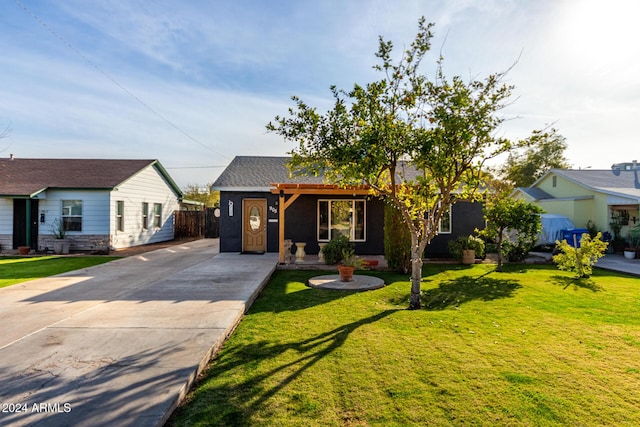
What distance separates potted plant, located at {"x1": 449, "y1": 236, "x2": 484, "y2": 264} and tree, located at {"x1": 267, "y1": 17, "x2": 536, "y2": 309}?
6.14 metres

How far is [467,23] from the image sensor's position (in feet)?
22.7

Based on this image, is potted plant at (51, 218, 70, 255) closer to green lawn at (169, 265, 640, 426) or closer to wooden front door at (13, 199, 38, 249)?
wooden front door at (13, 199, 38, 249)

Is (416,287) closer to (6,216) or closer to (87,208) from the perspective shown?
(87,208)

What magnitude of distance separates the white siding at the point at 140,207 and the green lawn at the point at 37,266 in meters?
2.67

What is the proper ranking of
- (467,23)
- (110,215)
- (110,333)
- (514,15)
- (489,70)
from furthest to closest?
1. (110,215)
2. (514,15)
3. (467,23)
4. (489,70)
5. (110,333)

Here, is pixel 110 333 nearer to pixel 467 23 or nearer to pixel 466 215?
pixel 467 23

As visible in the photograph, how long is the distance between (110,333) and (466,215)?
12552 millimetres

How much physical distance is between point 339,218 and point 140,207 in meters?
10.6

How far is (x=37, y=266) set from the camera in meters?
10.7

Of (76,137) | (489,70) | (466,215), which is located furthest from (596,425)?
(76,137)

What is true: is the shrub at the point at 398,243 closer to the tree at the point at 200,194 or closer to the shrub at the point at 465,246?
the shrub at the point at 465,246

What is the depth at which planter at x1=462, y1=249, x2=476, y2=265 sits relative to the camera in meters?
11.9

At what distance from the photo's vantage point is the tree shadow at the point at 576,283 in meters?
8.46

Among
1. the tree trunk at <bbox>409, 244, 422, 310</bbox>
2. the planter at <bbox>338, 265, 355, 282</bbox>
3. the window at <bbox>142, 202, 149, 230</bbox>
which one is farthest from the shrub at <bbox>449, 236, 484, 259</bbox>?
the window at <bbox>142, 202, 149, 230</bbox>
